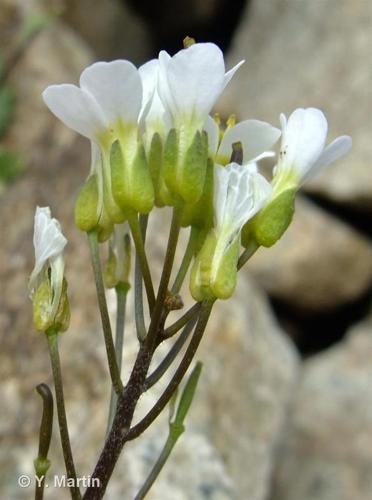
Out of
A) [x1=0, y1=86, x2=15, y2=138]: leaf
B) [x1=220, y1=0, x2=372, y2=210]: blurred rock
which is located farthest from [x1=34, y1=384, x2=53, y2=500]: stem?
[x1=220, y1=0, x2=372, y2=210]: blurred rock

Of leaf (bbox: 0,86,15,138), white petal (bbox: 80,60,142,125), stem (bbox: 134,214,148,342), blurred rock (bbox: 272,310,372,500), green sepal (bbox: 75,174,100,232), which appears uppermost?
white petal (bbox: 80,60,142,125)

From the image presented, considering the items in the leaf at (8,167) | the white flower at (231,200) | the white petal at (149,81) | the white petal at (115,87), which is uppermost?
the white petal at (115,87)

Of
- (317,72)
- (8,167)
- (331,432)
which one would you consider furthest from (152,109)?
(317,72)

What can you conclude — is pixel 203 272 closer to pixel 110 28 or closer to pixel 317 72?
pixel 317 72

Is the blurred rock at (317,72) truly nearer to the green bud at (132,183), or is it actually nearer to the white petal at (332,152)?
the white petal at (332,152)

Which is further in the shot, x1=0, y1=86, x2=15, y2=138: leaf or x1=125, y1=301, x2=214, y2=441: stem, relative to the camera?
x1=0, y1=86, x2=15, y2=138: leaf

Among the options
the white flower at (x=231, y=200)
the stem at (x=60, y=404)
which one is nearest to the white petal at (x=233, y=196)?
the white flower at (x=231, y=200)

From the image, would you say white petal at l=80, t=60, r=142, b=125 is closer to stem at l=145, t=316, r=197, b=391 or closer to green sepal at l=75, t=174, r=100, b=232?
green sepal at l=75, t=174, r=100, b=232
